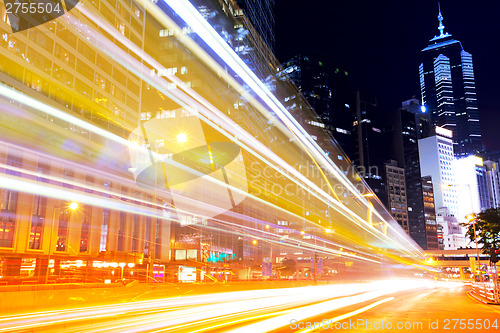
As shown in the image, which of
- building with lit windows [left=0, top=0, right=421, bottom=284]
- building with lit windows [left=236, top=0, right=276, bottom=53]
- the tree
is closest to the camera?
the tree

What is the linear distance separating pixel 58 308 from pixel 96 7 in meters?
54.7

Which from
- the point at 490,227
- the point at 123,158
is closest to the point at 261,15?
the point at 123,158

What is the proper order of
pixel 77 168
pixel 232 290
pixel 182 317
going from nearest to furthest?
pixel 182 317 < pixel 232 290 < pixel 77 168

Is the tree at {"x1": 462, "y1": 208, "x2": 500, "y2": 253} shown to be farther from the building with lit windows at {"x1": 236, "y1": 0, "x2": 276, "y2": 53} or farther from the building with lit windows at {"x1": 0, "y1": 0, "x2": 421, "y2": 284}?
the building with lit windows at {"x1": 236, "y1": 0, "x2": 276, "y2": 53}

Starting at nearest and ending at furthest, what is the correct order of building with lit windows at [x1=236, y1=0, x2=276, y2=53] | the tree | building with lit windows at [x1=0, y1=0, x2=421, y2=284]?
the tree, building with lit windows at [x1=0, y1=0, x2=421, y2=284], building with lit windows at [x1=236, y1=0, x2=276, y2=53]

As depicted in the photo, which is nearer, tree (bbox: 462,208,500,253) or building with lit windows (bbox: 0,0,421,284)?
tree (bbox: 462,208,500,253)

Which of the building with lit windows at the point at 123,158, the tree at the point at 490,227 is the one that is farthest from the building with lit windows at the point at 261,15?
the tree at the point at 490,227

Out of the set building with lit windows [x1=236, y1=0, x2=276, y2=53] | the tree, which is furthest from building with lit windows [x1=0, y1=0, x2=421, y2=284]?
the tree

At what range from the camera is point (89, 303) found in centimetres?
2116

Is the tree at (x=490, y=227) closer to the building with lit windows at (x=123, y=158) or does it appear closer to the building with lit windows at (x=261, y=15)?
the building with lit windows at (x=123, y=158)

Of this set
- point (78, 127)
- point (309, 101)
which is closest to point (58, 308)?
point (78, 127)

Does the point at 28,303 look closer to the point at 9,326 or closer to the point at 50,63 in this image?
the point at 9,326

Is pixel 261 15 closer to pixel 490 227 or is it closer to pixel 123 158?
pixel 123 158

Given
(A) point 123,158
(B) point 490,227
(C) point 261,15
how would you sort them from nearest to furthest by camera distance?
(B) point 490,227 < (A) point 123,158 < (C) point 261,15
